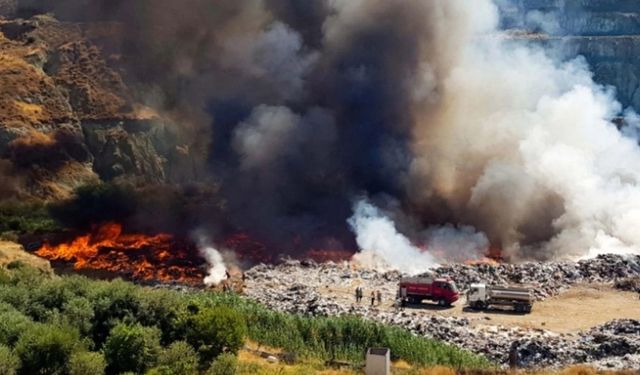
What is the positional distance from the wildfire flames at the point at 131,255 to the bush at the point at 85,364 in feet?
82.1

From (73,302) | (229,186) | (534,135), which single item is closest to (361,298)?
(73,302)

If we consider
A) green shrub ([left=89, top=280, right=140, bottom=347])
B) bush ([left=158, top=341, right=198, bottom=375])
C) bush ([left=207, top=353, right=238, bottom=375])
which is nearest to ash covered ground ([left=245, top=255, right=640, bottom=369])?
green shrub ([left=89, top=280, right=140, bottom=347])

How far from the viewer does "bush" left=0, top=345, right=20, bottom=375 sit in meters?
23.9

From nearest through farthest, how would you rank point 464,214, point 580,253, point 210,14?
point 580,253 < point 464,214 < point 210,14

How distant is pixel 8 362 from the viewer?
2417cm

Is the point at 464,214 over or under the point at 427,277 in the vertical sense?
over

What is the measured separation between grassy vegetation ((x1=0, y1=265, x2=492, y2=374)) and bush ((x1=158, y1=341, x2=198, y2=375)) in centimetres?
4

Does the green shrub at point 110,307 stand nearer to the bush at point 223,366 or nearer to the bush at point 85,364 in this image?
the bush at point 85,364

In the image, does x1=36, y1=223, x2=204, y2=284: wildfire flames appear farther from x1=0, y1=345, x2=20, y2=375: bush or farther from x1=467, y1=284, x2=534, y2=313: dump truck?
x1=0, y1=345, x2=20, y2=375: bush

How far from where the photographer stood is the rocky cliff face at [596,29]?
456ft

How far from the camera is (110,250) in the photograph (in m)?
Answer: 58.8

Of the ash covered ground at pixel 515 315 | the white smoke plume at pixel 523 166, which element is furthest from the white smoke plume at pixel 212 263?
the white smoke plume at pixel 523 166

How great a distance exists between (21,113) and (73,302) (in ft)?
178

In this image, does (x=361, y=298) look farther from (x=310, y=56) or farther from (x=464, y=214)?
(x=310, y=56)
